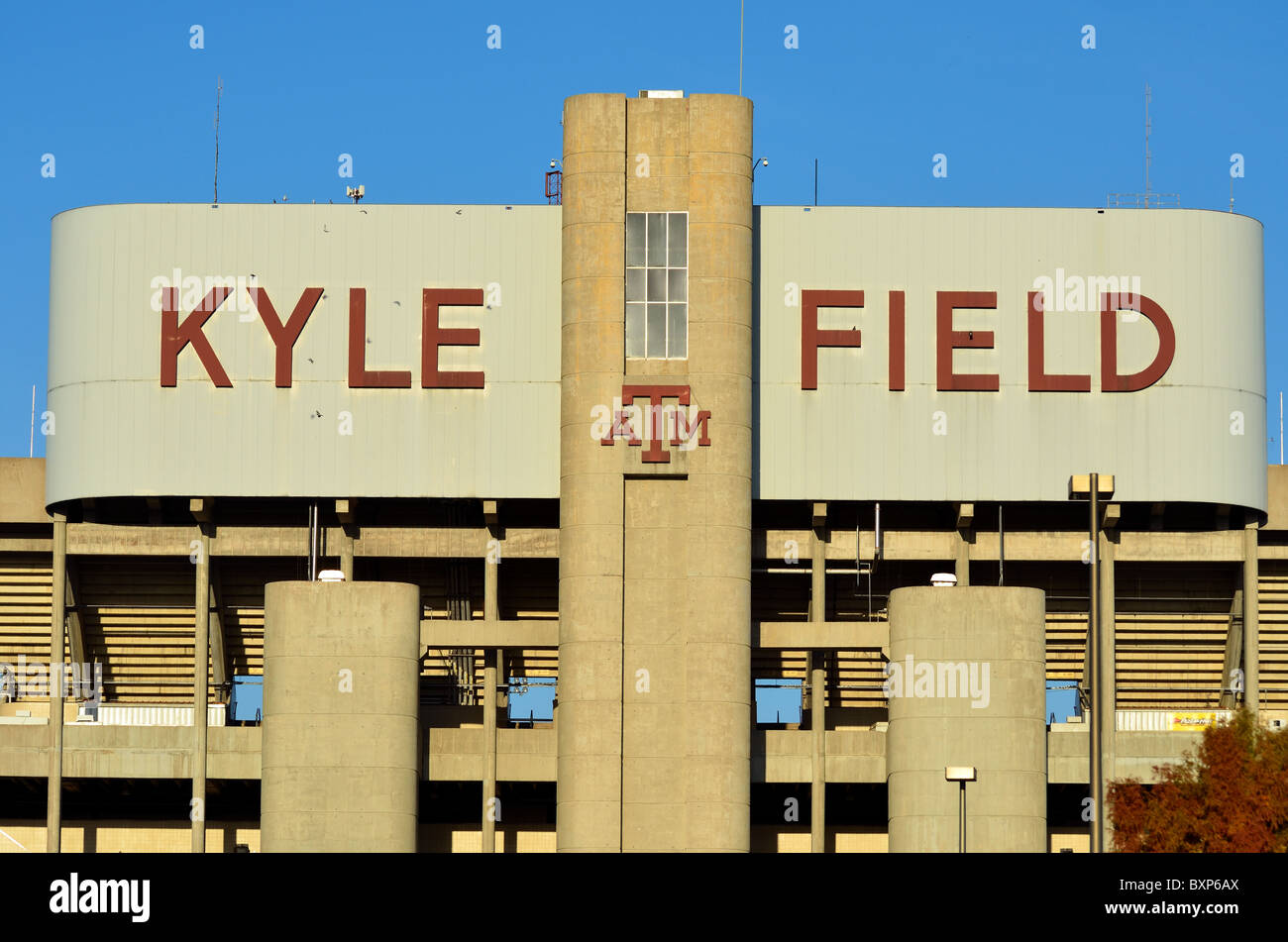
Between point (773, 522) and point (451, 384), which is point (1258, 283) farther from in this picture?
point (451, 384)

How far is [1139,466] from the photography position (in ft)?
192

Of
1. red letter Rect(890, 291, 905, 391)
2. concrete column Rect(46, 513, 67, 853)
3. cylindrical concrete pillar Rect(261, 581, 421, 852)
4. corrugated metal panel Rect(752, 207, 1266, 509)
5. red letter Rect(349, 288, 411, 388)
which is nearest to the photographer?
cylindrical concrete pillar Rect(261, 581, 421, 852)

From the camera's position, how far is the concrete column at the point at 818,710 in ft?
186

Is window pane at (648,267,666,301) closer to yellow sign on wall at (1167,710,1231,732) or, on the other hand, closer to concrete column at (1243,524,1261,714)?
concrete column at (1243,524,1261,714)

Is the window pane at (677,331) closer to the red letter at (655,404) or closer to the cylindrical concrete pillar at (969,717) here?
the red letter at (655,404)

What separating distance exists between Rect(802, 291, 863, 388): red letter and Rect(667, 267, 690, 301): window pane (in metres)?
4.01

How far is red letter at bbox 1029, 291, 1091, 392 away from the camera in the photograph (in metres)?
58.6

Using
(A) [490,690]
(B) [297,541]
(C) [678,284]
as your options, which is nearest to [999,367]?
(C) [678,284]

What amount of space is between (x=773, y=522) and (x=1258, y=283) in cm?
1543

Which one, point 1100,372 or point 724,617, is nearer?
point 724,617

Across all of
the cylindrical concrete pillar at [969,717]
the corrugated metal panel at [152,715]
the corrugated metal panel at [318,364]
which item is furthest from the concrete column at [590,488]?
the corrugated metal panel at [152,715]

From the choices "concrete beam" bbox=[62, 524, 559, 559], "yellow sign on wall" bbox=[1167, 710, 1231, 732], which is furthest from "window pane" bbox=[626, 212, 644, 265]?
"yellow sign on wall" bbox=[1167, 710, 1231, 732]
